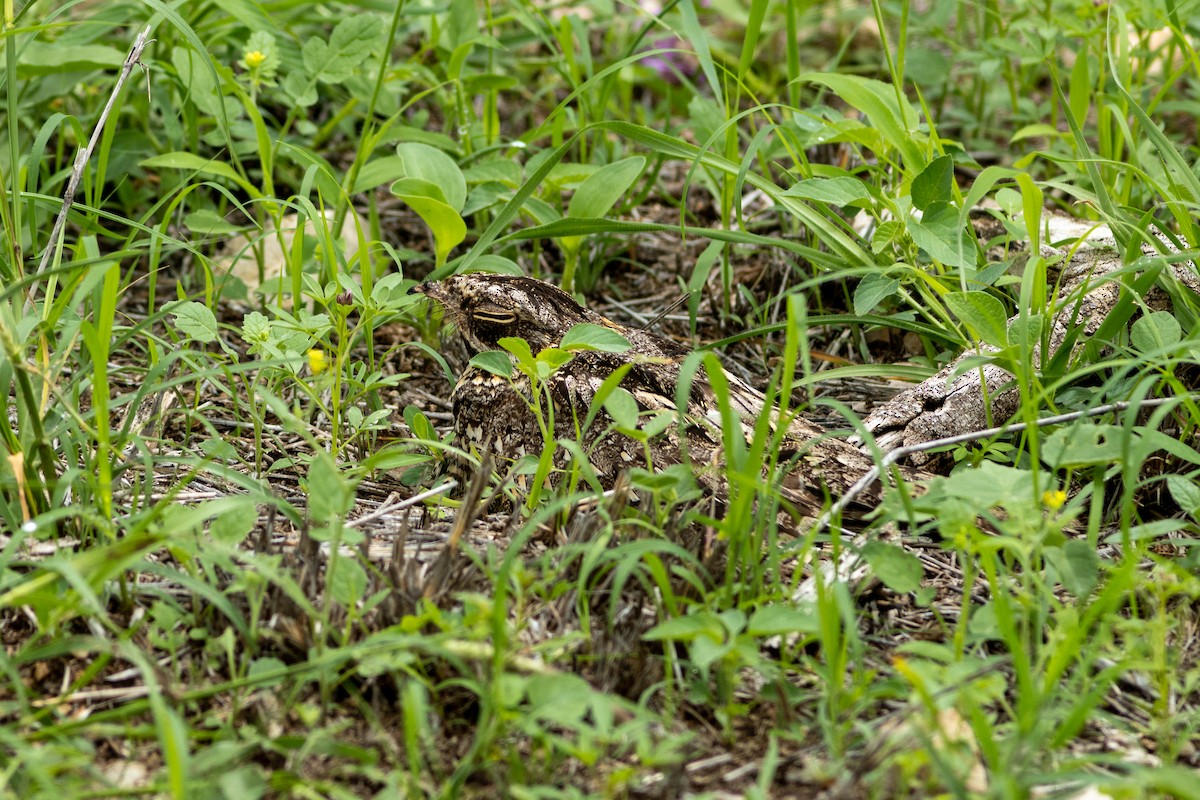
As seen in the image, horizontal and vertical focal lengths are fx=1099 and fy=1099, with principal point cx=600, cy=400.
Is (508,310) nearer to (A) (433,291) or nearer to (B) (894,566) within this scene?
(A) (433,291)

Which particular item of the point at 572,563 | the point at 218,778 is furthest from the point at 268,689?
the point at 572,563

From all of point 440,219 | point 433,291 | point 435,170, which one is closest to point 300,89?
point 435,170

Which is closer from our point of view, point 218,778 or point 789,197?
point 218,778

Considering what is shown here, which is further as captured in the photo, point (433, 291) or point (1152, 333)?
point (433, 291)

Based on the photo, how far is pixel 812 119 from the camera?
9.78 ft

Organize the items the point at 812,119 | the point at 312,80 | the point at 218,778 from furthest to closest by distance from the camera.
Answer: the point at 312,80 → the point at 812,119 → the point at 218,778

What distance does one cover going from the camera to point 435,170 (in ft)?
10.1

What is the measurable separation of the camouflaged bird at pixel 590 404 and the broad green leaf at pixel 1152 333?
639mm

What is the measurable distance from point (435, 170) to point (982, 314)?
1.54m

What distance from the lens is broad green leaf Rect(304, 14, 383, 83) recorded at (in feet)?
11.1

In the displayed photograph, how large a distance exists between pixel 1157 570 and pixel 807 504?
675mm

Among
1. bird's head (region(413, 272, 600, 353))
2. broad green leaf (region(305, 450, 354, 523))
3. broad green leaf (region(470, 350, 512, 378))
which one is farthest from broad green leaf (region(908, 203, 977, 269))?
broad green leaf (region(305, 450, 354, 523))

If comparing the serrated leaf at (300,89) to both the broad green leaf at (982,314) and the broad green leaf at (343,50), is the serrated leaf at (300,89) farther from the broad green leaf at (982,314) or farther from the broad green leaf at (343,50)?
the broad green leaf at (982,314)

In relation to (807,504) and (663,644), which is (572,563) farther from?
(807,504)
